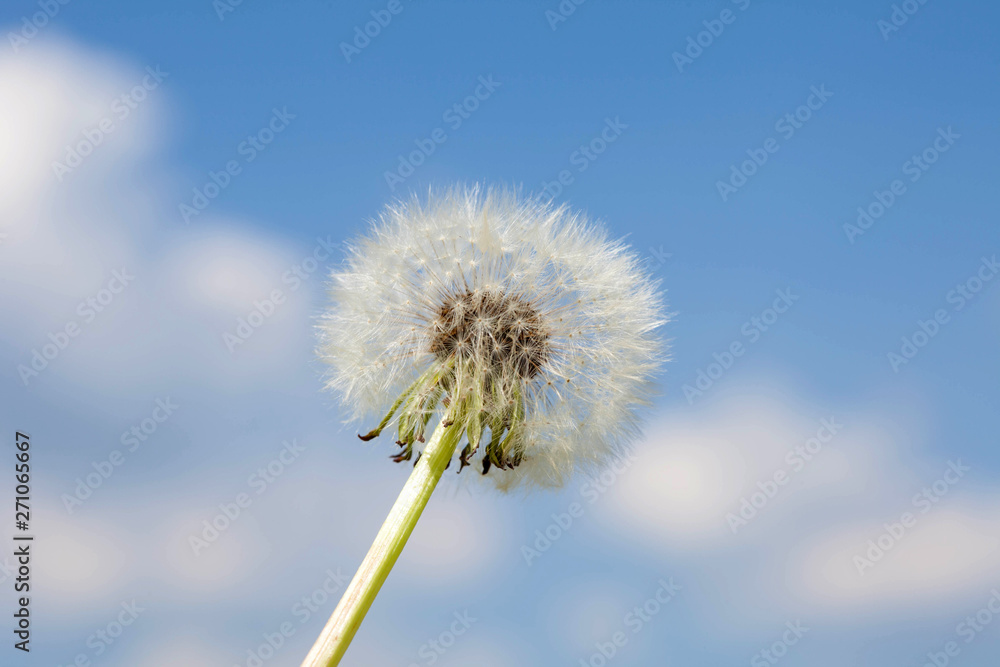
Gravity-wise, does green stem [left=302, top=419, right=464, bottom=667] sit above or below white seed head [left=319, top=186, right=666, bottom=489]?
below

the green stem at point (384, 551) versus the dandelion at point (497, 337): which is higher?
the dandelion at point (497, 337)

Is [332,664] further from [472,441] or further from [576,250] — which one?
[576,250]

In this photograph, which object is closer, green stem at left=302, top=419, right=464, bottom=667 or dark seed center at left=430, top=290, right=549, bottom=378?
green stem at left=302, top=419, right=464, bottom=667

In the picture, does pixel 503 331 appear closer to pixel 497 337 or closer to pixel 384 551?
pixel 497 337

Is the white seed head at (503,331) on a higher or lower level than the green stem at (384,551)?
higher

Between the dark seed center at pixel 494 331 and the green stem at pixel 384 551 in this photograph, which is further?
the dark seed center at pixel 494 331

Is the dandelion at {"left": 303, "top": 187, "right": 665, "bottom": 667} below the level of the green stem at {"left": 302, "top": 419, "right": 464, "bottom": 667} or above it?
above
